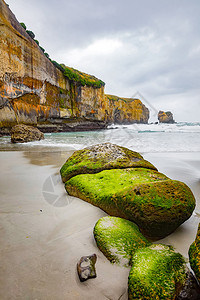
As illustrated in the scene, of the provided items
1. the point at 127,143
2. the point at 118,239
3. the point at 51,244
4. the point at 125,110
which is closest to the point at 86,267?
the point at 118,239

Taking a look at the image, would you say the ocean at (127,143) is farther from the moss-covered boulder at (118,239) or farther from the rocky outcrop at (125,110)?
the rocky outcrop at (125,110)

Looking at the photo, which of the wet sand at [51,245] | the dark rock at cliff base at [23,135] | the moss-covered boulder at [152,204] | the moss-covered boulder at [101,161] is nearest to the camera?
the wet sand at [51,245]

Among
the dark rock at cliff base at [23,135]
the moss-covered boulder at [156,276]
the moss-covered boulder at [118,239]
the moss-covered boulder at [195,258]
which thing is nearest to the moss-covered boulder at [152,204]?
the moss-covered boulder at [118,239]

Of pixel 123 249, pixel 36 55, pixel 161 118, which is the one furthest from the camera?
pixel 161 118

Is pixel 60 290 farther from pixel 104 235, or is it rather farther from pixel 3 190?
pixel 3 190

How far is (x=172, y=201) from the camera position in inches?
70.7

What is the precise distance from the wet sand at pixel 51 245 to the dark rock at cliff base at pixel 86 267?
0.04 metres

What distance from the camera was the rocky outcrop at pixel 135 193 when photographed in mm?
Result: 1732

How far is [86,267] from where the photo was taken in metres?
1.30

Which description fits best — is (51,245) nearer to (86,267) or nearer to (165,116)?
(86,267)

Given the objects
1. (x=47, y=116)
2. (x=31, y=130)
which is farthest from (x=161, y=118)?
(x=31, y=130)

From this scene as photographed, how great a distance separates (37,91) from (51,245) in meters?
24.4

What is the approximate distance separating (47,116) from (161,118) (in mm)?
83200

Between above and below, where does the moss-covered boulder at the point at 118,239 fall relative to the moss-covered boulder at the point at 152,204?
below
